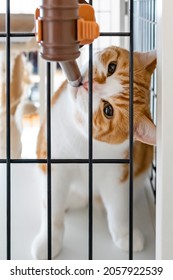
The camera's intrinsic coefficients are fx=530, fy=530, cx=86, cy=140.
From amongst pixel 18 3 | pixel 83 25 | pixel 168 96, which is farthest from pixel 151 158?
pixel 18 3

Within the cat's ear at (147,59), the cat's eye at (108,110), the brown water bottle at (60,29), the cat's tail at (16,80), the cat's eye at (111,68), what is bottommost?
the cat's tail at (16,80)

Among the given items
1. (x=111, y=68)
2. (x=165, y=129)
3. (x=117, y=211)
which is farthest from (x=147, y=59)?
(x=117, y=211)

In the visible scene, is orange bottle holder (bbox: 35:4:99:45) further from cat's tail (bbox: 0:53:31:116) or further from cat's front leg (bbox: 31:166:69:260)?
cat's tail (bbox: 0:53:31:116)

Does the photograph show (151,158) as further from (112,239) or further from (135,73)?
(135,73)

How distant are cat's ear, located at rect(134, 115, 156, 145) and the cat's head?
0.02 m

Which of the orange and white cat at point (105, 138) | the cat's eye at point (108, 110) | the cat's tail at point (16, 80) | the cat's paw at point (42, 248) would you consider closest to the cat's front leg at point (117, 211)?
the orange and white cat at point (105, 138)

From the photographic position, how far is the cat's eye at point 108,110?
93 cm

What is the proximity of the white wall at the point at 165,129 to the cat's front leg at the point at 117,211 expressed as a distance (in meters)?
0.38

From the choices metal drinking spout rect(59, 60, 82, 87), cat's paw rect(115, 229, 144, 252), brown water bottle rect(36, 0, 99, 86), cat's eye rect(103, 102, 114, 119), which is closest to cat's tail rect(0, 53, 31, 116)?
cat's paw rect(115, 229, 144, 252)

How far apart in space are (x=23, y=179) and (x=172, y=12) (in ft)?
2.73

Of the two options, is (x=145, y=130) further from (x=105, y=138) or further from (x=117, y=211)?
(x=117, y=211)

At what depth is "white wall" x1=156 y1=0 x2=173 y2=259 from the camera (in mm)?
718

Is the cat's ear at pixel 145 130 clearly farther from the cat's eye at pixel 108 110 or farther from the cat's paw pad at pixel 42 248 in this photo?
the cat's paw pad at pixel 42 248

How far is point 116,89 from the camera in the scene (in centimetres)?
93
